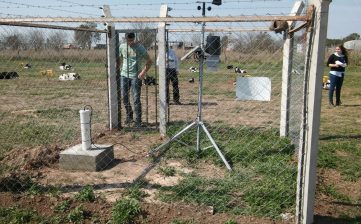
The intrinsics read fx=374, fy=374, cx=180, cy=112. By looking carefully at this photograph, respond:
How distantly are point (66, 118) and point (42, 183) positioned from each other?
180 inches

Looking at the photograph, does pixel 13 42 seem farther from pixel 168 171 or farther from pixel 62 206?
pixel 62 206

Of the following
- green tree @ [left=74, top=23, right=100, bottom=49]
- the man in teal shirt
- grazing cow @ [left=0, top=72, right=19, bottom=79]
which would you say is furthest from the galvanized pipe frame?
grazing cow @ [left=0, top=72, right=19, bottom=79]

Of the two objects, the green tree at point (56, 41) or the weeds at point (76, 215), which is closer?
the weeds at point (76, 215)

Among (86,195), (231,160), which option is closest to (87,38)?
(231,160)

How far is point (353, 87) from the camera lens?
55.7 ft

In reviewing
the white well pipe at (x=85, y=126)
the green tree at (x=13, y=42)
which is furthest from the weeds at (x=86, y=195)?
the green tree at (x=13, y=42)

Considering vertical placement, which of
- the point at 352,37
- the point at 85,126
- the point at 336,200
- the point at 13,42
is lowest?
the point at 336,200

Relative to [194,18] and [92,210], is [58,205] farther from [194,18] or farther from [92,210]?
[194,18]

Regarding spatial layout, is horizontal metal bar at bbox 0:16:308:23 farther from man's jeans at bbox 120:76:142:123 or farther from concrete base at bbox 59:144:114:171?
man's jeans at bbox 120:76:142:123

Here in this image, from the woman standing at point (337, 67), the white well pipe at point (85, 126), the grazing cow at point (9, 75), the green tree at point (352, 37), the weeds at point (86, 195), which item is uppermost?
the green tree at point (352, 37)

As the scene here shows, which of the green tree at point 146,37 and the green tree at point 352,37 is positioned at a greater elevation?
the green tree at point 352,37

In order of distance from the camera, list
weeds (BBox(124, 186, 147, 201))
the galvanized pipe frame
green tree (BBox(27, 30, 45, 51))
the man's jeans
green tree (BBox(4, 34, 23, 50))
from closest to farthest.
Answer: the galvanized pipe frame
weeds (BBox(124, 186, 147, 201))
green tree (BBox(27, 30, 45, 51))
green tree (BBox(4, 34, 23, 50))
the man's jeans

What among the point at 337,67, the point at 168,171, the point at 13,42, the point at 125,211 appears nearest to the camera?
the point at 125,211

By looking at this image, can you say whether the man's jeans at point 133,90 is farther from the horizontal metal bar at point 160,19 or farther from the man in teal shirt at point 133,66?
the horizontal metal bar at point 160,19
